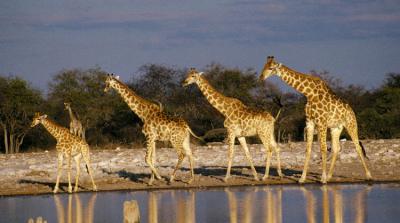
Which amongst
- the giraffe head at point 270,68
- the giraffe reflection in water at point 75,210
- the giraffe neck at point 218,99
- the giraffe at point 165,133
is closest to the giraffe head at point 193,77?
the giraffe neck at point 218,99

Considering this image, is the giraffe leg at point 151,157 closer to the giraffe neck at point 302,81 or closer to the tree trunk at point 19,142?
the giraffe neck at point 302,81

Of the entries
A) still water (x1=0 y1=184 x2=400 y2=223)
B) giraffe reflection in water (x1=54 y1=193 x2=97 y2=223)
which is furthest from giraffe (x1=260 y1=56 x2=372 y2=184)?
giraffe reflection in water (x1=54 y1=193 x2=97 y2=223)

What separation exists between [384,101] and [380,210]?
77.4ft

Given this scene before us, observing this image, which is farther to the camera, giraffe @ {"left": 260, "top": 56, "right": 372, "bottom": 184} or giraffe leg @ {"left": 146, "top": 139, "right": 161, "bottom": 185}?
giraffe leg @ {"left": 146, "top": 139, "right": 161, "bottom": 185}

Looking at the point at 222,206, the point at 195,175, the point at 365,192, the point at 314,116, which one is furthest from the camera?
the point at 195,175

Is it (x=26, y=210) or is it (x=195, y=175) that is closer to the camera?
(x=26, y=210)

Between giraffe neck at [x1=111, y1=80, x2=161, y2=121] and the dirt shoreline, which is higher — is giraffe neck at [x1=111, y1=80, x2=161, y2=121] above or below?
above

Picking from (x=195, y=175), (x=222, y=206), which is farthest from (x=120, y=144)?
(x=222, y=206)

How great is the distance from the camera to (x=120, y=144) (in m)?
32.7

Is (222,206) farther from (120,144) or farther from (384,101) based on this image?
(384,101)

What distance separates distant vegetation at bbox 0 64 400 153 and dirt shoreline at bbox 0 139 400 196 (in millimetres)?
7385

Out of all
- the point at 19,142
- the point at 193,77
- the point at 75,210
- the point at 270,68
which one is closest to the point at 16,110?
the point at 19,142

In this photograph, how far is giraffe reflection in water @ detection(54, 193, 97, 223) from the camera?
1491 centimetres

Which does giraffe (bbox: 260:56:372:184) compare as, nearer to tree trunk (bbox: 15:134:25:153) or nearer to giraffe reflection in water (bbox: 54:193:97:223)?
giraffe reflection in water (bbox: 54:193:97:223)
